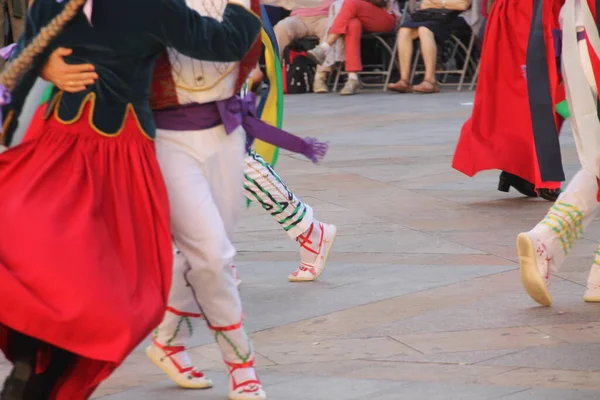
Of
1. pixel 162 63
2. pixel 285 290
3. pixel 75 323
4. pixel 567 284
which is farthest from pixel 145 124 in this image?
pixel 567 284

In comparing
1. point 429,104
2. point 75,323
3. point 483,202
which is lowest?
point 429,104

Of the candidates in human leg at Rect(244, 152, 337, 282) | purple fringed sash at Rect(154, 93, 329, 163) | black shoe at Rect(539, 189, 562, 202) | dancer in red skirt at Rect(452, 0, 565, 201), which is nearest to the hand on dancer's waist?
purple fringed sash at Rect(154, 93, 329, 163)

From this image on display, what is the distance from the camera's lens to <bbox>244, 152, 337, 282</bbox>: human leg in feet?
19.2

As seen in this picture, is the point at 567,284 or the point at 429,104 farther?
the point at 429,104

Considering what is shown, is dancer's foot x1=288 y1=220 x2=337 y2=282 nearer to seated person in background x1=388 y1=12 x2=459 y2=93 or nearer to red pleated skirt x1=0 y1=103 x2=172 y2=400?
red pleated skirt x1=0 y1=103 x2=172 y2=400

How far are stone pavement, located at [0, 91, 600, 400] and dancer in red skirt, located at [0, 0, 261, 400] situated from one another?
31.9 inches

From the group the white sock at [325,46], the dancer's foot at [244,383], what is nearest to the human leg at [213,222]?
the dancer's foot at [244,383]

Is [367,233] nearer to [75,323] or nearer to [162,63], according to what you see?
[162,63]

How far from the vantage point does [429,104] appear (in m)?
14.1

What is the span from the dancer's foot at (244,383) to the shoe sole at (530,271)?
1.51m

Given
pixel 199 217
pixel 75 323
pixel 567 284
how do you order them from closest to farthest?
pixel 75 323, pixel 199 217, pixel 567 284

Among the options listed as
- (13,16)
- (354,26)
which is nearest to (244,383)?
(13,16)

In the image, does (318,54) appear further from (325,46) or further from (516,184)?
(516,184)

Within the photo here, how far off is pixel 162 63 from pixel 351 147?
6.82 m
